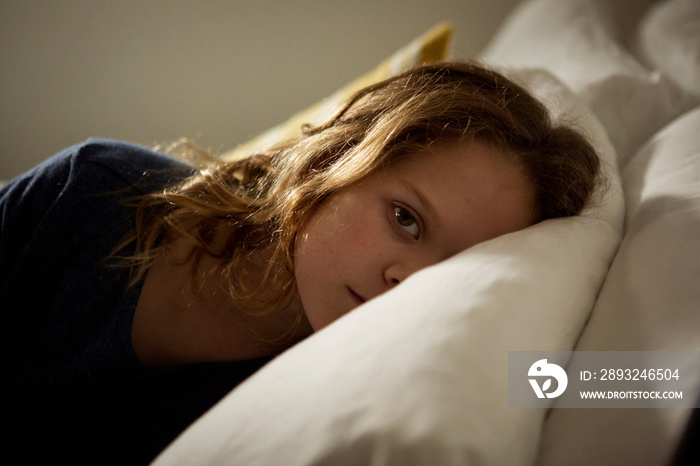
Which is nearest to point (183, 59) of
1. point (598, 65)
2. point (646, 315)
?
point (598, 65)

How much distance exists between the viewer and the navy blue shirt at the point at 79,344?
26.3 inches

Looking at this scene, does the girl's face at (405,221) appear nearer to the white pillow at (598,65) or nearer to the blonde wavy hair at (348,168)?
the blonde wavy hair at (348,168)

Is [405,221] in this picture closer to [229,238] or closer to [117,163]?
[229,238]

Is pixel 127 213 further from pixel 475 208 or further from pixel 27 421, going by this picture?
pixel 475 208

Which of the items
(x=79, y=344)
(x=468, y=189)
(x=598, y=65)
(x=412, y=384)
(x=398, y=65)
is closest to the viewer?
(x=412, y=384)

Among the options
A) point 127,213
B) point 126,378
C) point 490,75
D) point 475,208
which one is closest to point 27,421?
point 126,378

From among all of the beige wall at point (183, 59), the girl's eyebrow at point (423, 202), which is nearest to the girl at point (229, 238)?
the girl's eyebrow at point (423, 202)

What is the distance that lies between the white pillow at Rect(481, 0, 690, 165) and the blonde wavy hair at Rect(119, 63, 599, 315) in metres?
0.30

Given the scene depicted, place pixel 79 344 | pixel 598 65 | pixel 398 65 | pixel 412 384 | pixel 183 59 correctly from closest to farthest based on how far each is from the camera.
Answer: pixel 412 384
pixel 79 344
pixel 598 65
pixel 398 65
pixel 183 59

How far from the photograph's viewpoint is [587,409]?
0.36m

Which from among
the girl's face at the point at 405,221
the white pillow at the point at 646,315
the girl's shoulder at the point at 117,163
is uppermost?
the girl's shoulder at the point at 117,163

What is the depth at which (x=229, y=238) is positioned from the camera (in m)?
0.73

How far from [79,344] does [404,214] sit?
1.52 ft

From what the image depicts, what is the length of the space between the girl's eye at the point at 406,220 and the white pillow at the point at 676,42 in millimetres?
715
